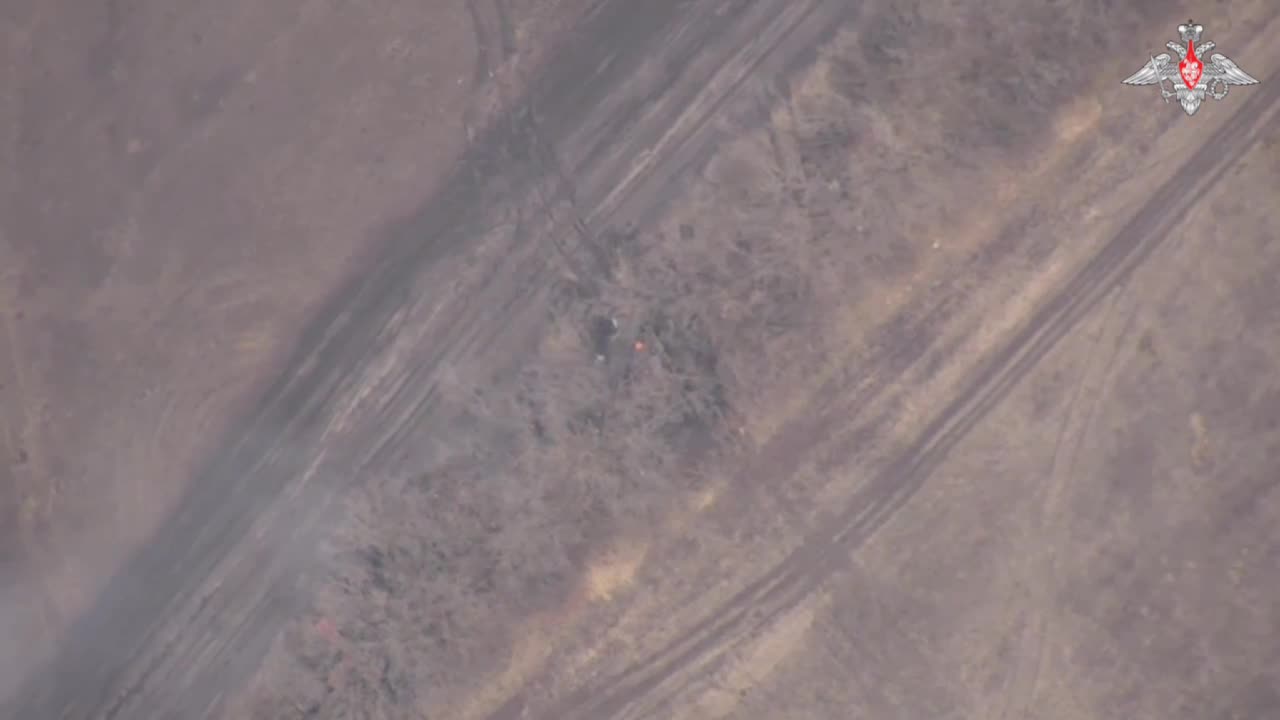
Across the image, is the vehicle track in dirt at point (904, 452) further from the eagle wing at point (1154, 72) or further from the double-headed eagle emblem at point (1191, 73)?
the eagle wing at point (1154, 72)

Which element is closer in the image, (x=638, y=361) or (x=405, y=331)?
(x=638, y=361)

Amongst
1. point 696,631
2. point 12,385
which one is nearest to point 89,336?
point 12,385

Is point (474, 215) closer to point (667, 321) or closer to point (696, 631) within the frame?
point (667, 321)

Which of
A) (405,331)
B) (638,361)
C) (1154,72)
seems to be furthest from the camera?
(405,331)

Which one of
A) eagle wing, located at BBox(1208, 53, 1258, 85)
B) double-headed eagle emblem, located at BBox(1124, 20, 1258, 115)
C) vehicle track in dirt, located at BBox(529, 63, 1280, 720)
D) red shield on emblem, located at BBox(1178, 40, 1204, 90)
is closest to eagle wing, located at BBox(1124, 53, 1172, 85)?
double-headed eagle emblem, located at BBox(1124, 20, 1258, 115)

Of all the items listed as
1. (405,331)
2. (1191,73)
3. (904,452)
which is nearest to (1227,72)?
(1191,73)

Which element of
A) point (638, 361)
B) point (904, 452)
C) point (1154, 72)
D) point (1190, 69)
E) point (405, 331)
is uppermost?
point (1190, 69)

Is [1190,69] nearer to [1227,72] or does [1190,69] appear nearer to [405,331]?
[1227,72]
